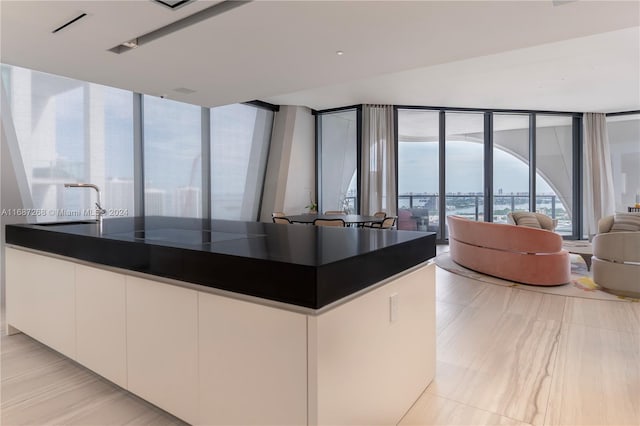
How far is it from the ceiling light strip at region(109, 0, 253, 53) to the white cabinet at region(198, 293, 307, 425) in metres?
2.25

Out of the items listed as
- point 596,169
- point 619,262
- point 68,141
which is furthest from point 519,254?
point 68,141

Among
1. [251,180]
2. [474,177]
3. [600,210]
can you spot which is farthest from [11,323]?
[600,210]

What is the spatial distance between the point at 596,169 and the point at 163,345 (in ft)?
33.5

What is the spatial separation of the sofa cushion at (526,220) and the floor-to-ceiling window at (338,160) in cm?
338

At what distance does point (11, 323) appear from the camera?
9.30 ft

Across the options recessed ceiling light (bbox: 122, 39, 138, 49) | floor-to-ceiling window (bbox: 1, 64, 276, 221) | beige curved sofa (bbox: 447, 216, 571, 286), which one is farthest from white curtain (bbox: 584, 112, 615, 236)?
recessed ceiling light (bbox: 122, 39, 138, 49)

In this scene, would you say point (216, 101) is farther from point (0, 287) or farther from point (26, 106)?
point (0, 287)

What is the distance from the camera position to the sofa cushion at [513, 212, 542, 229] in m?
5.92

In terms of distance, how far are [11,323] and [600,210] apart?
10.8m

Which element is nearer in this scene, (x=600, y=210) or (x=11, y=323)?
(x=11, y=323)

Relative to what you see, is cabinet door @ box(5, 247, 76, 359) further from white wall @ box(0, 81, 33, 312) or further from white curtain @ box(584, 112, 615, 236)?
white curtain @ box(584, 112, 615, 236)

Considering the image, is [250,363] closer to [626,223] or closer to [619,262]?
[619,262]

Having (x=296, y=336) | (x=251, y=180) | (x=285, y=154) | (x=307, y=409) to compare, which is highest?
(x=285, y=154)

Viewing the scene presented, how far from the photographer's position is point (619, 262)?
4035mm
